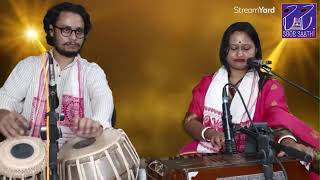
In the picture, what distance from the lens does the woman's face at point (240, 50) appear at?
3197 mm

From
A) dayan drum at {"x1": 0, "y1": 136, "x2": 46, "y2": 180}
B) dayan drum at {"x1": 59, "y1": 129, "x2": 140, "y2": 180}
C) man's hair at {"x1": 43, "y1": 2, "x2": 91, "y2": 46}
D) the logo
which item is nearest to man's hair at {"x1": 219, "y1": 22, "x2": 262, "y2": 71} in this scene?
the logo

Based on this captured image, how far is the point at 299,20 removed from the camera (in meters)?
3.61

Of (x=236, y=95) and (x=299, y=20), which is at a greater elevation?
(x=299, y=20)

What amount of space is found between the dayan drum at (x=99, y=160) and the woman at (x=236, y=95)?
2.50 feet

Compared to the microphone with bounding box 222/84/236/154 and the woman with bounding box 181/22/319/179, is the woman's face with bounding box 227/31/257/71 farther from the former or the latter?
the microphone with bounding box 222/84/236/154

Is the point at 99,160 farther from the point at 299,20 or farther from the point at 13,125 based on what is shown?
the point at 299,20

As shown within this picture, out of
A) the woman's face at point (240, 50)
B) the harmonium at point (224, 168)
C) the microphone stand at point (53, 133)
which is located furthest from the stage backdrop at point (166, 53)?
the microphone stand at point (53, 133)

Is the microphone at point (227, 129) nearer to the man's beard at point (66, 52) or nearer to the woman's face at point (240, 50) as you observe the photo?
the woman's face at point (240, 50)

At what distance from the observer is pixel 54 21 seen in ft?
10.3

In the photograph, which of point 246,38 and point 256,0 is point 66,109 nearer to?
point 246,38

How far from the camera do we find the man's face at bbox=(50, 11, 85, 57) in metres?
3.02

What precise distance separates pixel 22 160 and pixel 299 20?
255 centimetres

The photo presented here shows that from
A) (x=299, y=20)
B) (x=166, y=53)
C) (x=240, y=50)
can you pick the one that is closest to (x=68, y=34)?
(x=166, y=53)

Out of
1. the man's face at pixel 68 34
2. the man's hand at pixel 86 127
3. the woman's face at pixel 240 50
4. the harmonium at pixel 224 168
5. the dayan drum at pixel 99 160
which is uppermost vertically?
the man's face at pixel 68 34
